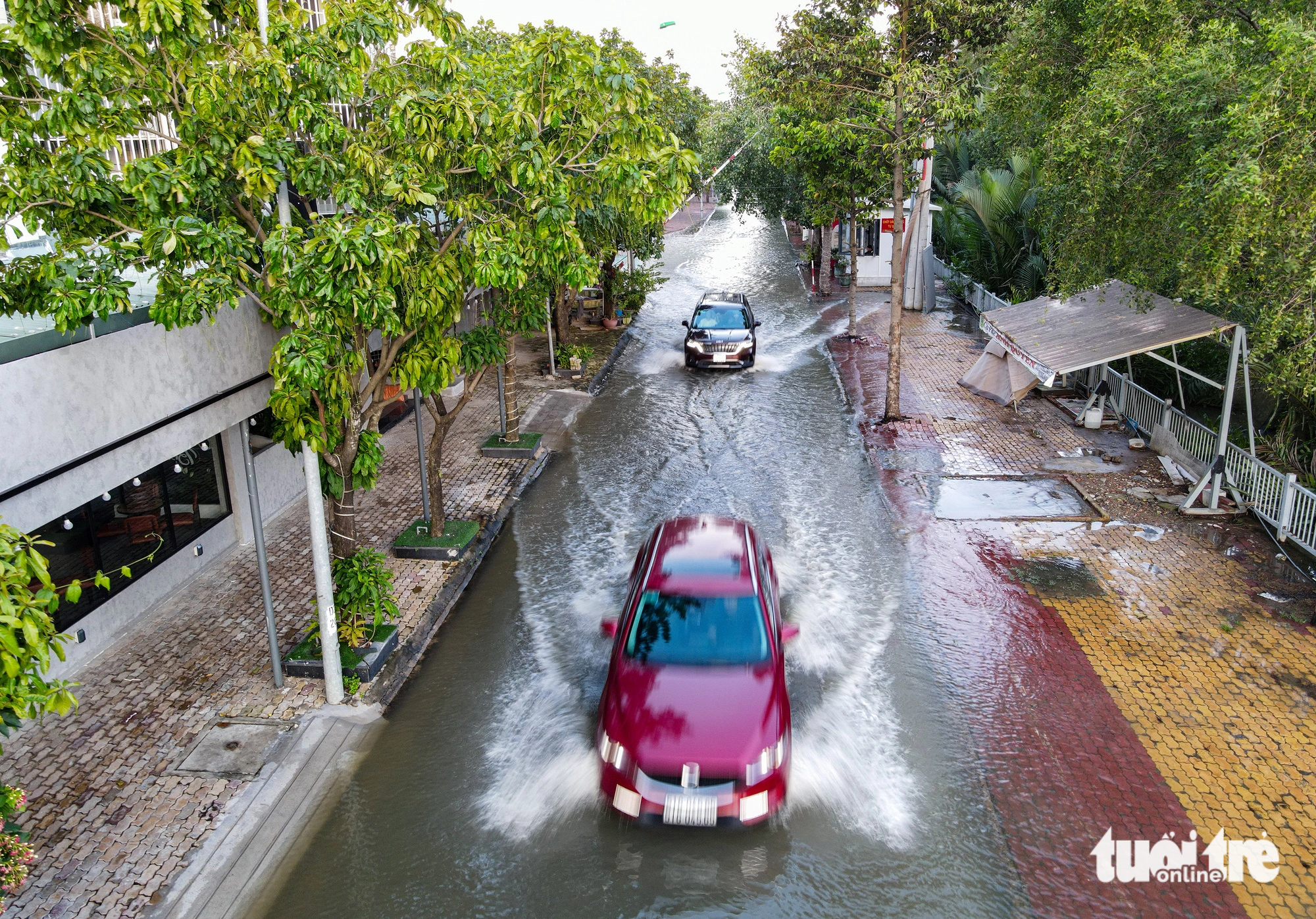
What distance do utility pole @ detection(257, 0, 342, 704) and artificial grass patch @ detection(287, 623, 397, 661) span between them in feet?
0.41

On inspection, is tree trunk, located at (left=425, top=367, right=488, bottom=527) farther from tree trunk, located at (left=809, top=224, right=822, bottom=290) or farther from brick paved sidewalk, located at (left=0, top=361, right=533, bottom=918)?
tree trunk, located at (left=809, top=224, right=822, bottom=290)

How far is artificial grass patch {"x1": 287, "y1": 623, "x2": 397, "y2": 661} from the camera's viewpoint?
1006 cm

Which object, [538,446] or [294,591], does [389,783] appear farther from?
[538,446]

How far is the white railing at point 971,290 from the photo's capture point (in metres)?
27.1

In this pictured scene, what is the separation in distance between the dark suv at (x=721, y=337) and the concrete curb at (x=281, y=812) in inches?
552

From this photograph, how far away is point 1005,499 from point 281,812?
11.5 metres

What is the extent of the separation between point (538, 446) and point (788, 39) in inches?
373

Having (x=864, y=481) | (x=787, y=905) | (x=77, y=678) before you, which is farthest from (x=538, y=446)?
(x=787, y=905)

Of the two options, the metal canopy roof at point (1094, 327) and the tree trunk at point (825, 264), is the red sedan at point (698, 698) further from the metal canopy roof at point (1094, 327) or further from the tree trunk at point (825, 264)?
the tree trunk at point (825, 264)

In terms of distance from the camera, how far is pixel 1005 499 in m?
15.1

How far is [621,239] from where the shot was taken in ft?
79.3

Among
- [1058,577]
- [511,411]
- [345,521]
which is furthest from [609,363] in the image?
[345,521]

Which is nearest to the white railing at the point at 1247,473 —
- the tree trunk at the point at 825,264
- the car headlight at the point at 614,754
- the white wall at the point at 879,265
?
the car headlight at the point at 614,754

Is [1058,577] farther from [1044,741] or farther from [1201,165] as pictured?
[1201,165]
